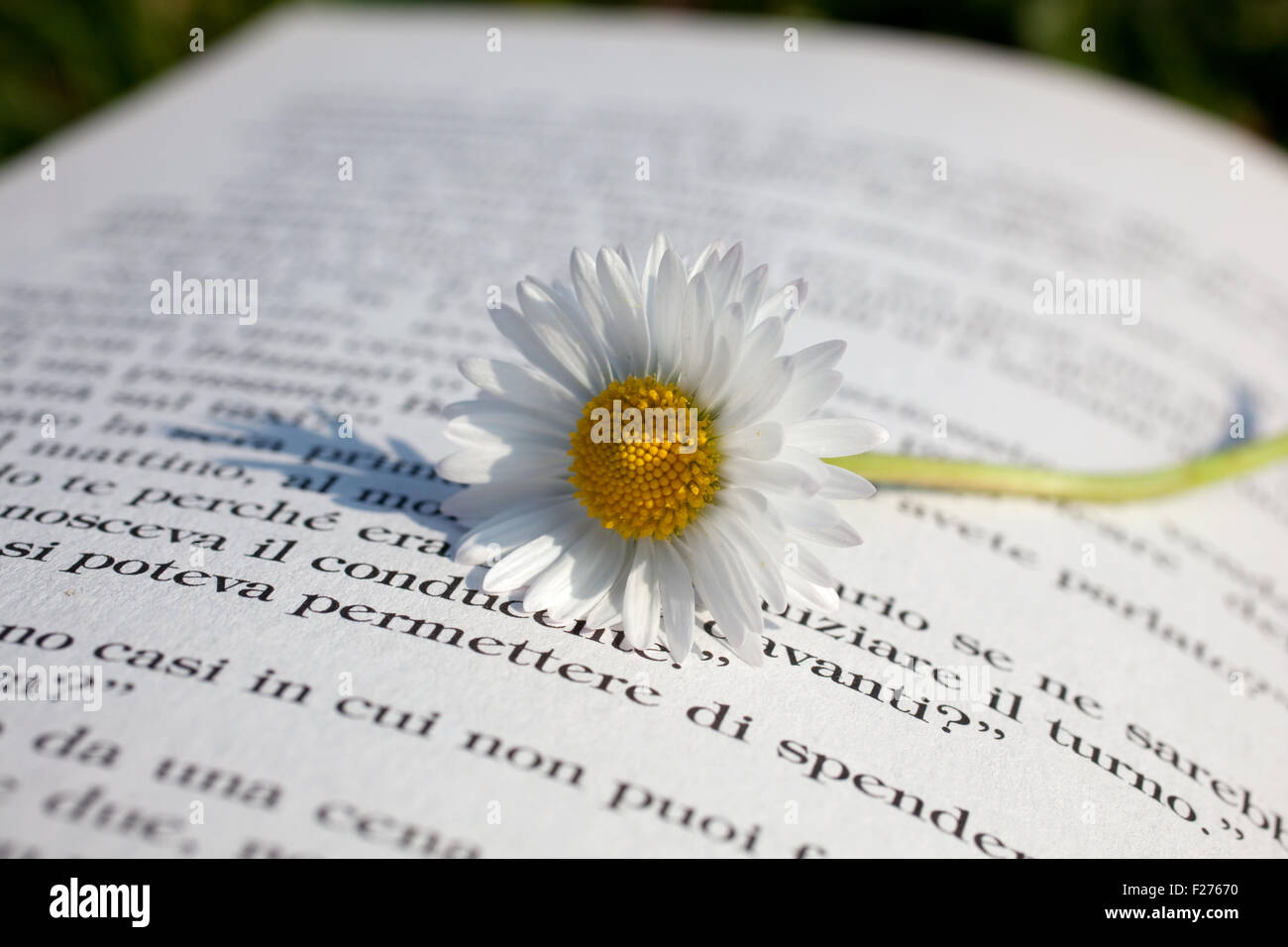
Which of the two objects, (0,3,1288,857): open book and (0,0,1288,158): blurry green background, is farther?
(0,0,1288,158): blurry green background

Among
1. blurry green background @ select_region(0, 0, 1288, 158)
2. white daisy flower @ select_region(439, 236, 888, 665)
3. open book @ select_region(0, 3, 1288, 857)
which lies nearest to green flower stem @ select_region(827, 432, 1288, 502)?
open book @ select_region(0, 3, 1288, 857)

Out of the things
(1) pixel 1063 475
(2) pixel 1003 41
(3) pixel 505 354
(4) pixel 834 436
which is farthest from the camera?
(2) pixel 1003 41

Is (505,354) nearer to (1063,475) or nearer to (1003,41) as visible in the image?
(1063,475)

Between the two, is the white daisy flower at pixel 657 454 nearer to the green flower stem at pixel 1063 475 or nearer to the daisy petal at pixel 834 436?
the daisy petal at pixel 834 436

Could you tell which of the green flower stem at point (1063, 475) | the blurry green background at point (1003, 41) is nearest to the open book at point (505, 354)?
the green flower stem at point (1063, 475)

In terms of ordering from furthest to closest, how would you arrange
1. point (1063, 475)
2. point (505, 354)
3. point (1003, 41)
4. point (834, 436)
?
point (1003, 41) → point (505, 354) → point (1063, 475) → point (834, 436)

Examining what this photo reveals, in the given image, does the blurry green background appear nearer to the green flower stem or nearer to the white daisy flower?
the green flower stem

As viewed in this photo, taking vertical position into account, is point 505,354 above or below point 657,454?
above

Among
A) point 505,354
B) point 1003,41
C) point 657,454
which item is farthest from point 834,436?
point 1003,41
